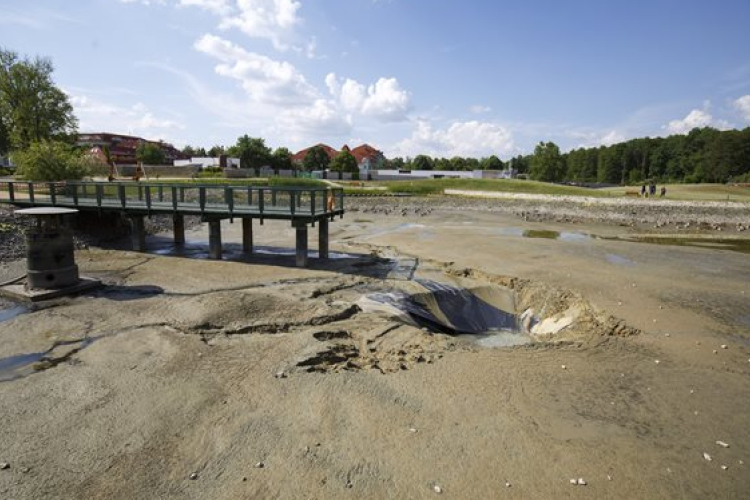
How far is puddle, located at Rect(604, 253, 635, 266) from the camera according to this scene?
2052 cm

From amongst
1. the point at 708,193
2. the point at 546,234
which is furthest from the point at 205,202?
the point at 708,193

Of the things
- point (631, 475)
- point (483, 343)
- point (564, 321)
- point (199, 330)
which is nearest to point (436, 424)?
point (631, 475)

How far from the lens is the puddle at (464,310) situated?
13.0 m

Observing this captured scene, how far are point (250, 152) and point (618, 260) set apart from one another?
87239mm

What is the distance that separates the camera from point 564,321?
1323 cm

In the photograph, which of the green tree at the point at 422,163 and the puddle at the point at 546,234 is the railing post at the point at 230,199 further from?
the green tree at the point at 422,163

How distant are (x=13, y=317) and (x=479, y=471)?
40.8ft

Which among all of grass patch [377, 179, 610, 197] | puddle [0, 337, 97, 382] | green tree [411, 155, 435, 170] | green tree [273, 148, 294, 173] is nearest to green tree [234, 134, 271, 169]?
green tree [273, 148, 294, 173]

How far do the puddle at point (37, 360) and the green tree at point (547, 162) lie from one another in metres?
111

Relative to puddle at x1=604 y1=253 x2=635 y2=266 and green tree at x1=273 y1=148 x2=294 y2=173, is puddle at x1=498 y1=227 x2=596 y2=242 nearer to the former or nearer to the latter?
puddle at x1=604 y1=253 x2=635 y2=266

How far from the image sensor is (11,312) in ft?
40.8

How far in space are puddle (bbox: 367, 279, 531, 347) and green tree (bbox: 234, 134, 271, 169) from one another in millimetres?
88088

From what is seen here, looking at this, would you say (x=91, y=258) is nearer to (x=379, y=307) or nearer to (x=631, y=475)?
(x=379, y=307)

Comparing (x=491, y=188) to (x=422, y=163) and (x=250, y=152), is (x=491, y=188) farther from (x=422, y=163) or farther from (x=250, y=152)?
(x=422, y=163)
